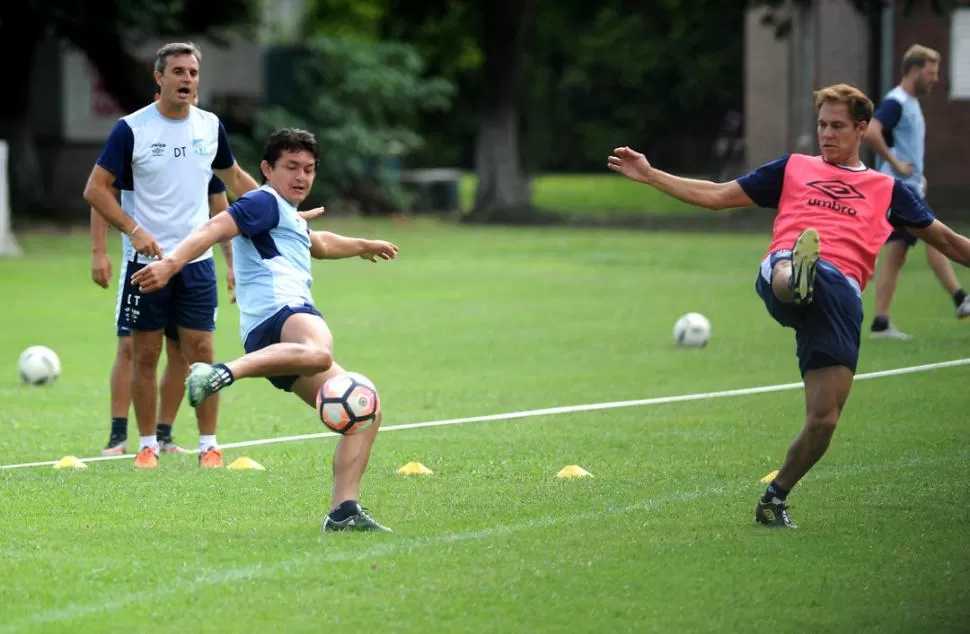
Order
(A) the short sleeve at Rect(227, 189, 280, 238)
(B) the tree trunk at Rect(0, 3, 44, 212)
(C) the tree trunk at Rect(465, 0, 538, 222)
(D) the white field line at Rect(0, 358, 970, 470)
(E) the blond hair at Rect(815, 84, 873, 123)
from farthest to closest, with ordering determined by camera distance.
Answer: (C) the tree trunk at Rect(465, 0, 538, 222), (B) the tree trunk at Rect(0, 3, 44, 212), (D) the white field line at Rect(0, 358, 970, 470), (E) the blond hair at Rect(815, 84, 873, 123), (A) the short sleeve at Rect(227, 189, 280, 238)

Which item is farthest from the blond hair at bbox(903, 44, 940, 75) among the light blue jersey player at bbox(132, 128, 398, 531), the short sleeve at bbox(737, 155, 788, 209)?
the light blue jersey player at bbox(132, 128, 398, 531)

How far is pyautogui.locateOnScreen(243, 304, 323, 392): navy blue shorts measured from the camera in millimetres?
7348

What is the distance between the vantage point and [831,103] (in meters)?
7.42

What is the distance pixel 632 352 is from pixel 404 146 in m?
27.2

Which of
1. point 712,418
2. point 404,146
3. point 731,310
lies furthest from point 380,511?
point 404,146

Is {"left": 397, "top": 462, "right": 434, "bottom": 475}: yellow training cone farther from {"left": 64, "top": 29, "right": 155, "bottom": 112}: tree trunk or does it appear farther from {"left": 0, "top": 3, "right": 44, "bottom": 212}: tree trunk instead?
{"left": 64, "top": 29, "right": 155, "bottom": 112}: tree trunk

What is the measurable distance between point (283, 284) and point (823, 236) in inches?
94.3

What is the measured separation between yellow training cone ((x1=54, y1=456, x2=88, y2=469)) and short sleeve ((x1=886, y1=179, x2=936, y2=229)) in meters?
4.54

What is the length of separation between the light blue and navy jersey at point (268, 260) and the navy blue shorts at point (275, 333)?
0.09 feet

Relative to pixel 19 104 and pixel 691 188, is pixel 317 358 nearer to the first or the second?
pixel 691 188

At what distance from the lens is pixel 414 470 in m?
8.86

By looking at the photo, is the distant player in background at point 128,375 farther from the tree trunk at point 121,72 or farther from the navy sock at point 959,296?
the tree trunk at point 121,72

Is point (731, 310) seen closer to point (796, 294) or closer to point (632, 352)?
point (632, 352)

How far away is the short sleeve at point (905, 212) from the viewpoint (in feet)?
24.5
